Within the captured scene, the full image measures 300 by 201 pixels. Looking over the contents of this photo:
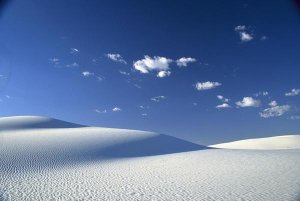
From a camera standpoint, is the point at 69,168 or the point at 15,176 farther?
the point at 69,168

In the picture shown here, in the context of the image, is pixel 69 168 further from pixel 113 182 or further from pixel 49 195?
pixel 49 195

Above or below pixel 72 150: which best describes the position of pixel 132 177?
below

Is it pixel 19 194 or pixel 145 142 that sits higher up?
pixel 145 142

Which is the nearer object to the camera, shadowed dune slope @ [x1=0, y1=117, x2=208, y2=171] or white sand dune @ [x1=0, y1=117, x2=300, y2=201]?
white sand dune @ [x1=0, y1=117, x2=300, y2=201]

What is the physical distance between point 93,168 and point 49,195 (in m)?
4.81

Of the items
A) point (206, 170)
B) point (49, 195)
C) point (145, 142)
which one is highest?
point (145, 142)

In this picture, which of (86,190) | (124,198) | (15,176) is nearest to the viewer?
(124,198)

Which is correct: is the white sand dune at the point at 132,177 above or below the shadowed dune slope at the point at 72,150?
below

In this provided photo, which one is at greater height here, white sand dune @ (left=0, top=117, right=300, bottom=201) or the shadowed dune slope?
the shadowed dune slope

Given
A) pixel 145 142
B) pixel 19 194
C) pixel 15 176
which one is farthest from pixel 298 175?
pixel 145 142

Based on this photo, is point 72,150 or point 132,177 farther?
point 72,150

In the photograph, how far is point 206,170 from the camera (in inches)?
444

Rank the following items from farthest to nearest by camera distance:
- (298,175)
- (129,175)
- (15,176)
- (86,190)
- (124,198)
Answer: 1. (129,175)
2. (15,176)
3. (298,175)
4. (86,190)
5. (124,198)

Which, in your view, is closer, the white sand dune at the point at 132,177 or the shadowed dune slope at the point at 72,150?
the white sand dune at the point at 132,177
